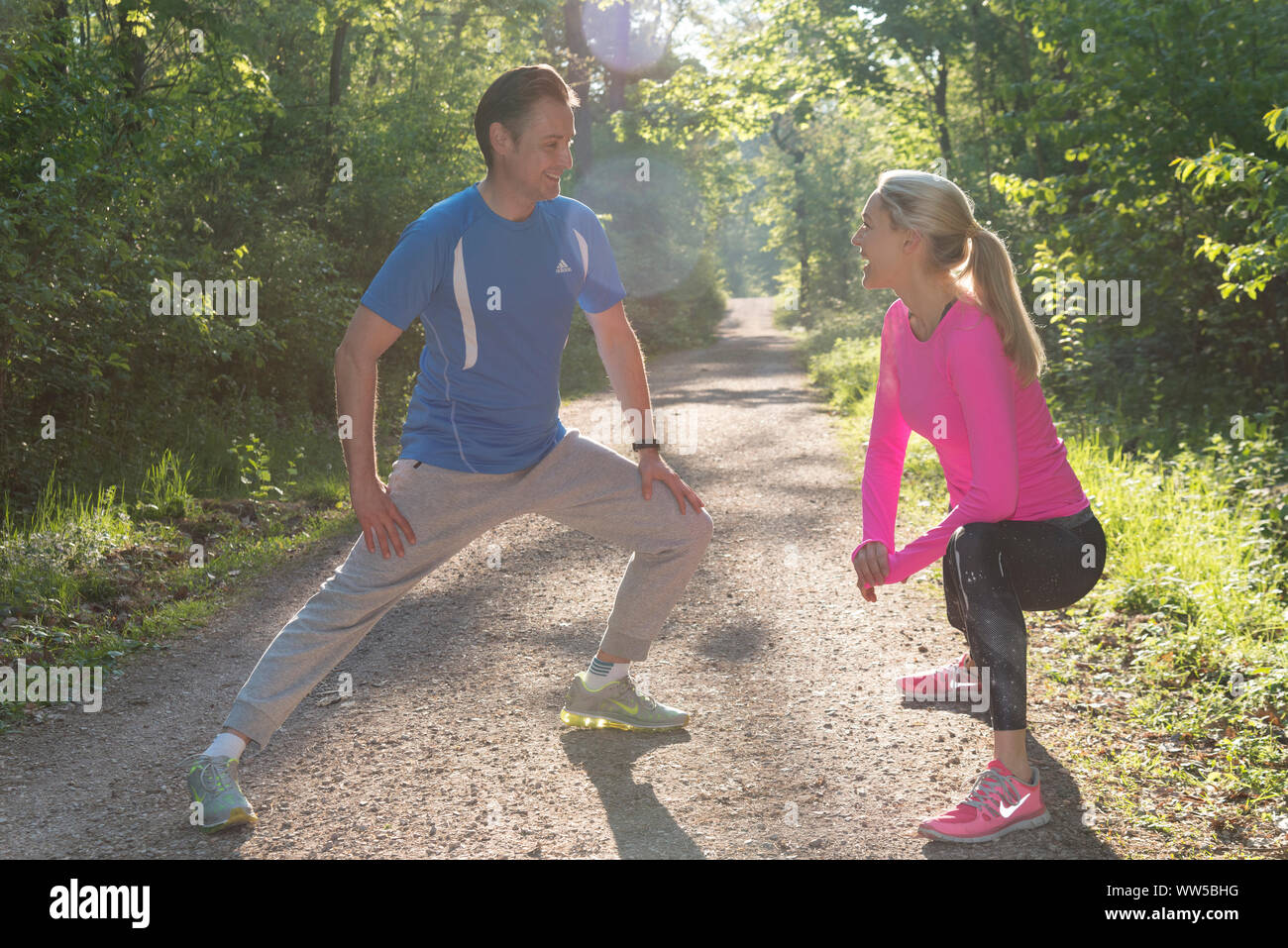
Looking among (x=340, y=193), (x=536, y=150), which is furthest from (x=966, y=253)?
(x=340, y=193)

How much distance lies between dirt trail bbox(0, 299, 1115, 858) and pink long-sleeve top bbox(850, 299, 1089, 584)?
90 centimetres

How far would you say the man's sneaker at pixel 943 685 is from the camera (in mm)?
4492

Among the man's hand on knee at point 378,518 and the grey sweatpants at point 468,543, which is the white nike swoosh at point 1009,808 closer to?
the grey sweatpants at point 468,543

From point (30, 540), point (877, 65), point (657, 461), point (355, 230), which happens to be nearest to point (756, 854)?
point (657, 461)

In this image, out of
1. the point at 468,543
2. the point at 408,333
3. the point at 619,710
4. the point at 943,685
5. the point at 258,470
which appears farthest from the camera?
the point at 408,333

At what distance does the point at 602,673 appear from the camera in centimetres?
420

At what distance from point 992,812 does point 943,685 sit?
49.0 inches

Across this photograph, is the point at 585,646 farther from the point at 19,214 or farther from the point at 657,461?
the point at 19,214

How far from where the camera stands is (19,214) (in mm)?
6996

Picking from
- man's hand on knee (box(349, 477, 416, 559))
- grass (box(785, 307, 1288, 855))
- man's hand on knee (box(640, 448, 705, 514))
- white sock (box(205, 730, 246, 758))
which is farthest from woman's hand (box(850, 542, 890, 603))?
white sock (box(205, 730, 246, 758))

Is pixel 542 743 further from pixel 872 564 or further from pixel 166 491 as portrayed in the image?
pixel 166 491

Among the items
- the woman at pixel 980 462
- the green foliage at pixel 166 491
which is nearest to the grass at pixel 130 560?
the green foliage at pixel 166 491

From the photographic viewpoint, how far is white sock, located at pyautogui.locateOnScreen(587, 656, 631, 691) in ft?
13.8

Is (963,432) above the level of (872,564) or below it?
above
